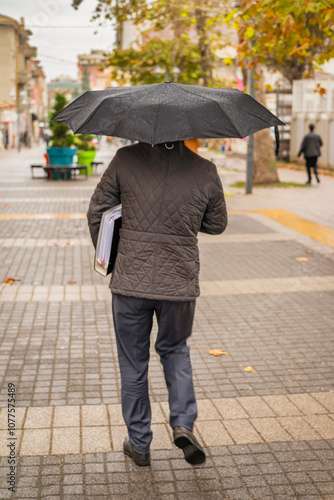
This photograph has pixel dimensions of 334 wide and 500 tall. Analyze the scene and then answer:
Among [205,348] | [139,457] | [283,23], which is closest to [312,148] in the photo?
[283,23]

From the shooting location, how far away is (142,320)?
11.4 feet

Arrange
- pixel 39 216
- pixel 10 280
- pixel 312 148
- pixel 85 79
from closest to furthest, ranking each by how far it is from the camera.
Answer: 1. pixel 10 280
2. pixel 39 216
3. pixel 312 148
4. pixel 85 79

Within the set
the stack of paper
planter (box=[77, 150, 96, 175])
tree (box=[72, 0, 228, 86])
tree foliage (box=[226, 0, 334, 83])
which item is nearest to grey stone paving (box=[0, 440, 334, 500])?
the stack of paper

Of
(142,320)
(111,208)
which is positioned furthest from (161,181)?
(142,320)

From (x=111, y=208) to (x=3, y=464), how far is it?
146cm

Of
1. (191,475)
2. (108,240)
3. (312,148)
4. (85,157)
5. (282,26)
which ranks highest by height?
(282,26)

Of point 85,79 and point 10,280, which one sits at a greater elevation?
point 85,79

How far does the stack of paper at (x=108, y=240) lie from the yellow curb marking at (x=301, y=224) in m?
7.37

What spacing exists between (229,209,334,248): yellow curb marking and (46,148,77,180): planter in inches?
387

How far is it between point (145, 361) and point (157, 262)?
58cm

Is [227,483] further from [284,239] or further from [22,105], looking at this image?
[22,105]

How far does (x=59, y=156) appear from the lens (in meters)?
22.9

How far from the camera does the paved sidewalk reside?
3459 millimetres

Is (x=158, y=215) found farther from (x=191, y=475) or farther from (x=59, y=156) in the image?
(x=59, y=156)
